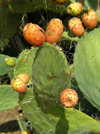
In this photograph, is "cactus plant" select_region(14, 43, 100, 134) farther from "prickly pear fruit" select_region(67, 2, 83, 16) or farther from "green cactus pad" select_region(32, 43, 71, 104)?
"prickly pear fruit" select_region(67, 2, 83, 16)

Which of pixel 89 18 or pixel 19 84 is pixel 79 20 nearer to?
pixel 89 18

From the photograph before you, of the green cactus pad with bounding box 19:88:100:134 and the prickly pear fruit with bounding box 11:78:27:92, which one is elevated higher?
the prickly pear fruit with bounding box 11:78:27:92

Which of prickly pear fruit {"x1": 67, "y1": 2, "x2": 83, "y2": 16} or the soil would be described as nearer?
prickly pear fruit {"x1": 67, "y1": 2, "x2": 83, "y2": 16}

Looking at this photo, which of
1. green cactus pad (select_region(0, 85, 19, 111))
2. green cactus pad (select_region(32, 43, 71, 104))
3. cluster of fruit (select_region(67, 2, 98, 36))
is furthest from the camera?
green cactus pad (select_region(0, 85, 19, 111))

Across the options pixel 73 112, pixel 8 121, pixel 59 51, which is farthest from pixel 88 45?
pixel 8 121

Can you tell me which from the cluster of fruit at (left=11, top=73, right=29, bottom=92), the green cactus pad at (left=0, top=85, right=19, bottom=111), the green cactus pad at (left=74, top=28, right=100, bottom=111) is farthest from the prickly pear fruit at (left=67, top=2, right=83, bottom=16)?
the green cactus pad at (left=0, top=85, right=19, bottom=111)

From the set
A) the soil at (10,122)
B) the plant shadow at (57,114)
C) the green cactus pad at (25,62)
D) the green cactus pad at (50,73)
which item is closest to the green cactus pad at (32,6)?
the green cactus pad at (25,62)

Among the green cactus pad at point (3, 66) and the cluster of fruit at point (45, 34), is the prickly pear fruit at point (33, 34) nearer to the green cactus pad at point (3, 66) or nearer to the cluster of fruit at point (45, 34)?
the cluster of fruit at point (45, 34)
